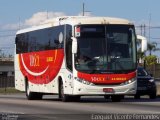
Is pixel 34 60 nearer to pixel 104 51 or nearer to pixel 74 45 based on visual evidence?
pixel 74 45

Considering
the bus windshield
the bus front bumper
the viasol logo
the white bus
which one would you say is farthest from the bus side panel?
the bus windshield

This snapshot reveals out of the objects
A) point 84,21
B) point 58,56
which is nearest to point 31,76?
point 58,56

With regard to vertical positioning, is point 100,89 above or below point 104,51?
below

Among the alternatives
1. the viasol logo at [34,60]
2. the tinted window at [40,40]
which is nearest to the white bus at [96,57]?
the tinted window at [40,40]

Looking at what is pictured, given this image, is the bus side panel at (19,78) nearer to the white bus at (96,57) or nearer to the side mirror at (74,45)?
the white bus at (96,57)

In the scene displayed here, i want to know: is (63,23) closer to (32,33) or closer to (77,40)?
(77,40)

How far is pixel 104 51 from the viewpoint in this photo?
84.0 ft

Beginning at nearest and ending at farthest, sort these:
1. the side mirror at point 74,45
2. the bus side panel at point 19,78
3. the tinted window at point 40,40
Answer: the side mirror at point 74,45 < the tinted window at point 40,40 < the bus side panel at point 19,78

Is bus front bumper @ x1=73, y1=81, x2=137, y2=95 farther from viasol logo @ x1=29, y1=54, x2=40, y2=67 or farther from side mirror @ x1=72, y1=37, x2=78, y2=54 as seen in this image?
viasol logo @ x1=29, y1=54, x2=40, y2=67

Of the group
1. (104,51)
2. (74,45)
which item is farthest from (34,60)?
(104,51)

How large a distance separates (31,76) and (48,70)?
9.78 ft

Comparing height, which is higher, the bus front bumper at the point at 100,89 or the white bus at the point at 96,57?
the white bus at the point at 96,57

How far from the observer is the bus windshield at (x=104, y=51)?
25.6 meters

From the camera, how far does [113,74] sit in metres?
25.7
